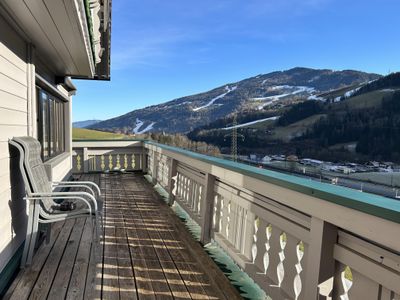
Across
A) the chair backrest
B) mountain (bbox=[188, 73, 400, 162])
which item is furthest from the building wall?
mountain (bbox=[188, 73, 400, 162])

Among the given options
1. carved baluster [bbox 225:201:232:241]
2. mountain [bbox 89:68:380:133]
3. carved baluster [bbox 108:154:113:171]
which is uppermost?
mountain [bbox 89:68:380:133]

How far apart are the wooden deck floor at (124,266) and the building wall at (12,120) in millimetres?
A: 297

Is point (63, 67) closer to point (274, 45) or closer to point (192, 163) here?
point (192, 163)

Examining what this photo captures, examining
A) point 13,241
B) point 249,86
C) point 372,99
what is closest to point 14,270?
point 13,241

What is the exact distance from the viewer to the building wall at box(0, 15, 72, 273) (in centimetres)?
272

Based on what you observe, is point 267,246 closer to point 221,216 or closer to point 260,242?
point 260,242

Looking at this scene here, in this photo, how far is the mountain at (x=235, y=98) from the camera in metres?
102

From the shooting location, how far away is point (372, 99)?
4447 cm

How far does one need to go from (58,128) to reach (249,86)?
172 metres

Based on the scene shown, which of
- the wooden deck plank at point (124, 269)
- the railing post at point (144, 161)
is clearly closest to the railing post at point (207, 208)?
the wooden deck plank at point (124, 269)

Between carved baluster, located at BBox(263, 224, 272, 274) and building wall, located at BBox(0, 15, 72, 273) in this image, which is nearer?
carved baluster, located at BBox(263, 224, 272, 274)

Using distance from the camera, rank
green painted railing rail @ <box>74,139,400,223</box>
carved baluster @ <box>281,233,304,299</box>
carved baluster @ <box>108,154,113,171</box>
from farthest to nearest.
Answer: carved baluster @ <box>108,154,113,171</box> → carved baluster @ <box>281,233,304,299</box> → green painted railing rail @ <box>74,139,400,223</box>

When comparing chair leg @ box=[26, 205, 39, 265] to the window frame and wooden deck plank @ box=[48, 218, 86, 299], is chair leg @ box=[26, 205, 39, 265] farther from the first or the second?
the window frame

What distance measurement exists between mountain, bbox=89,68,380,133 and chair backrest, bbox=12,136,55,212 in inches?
3203
